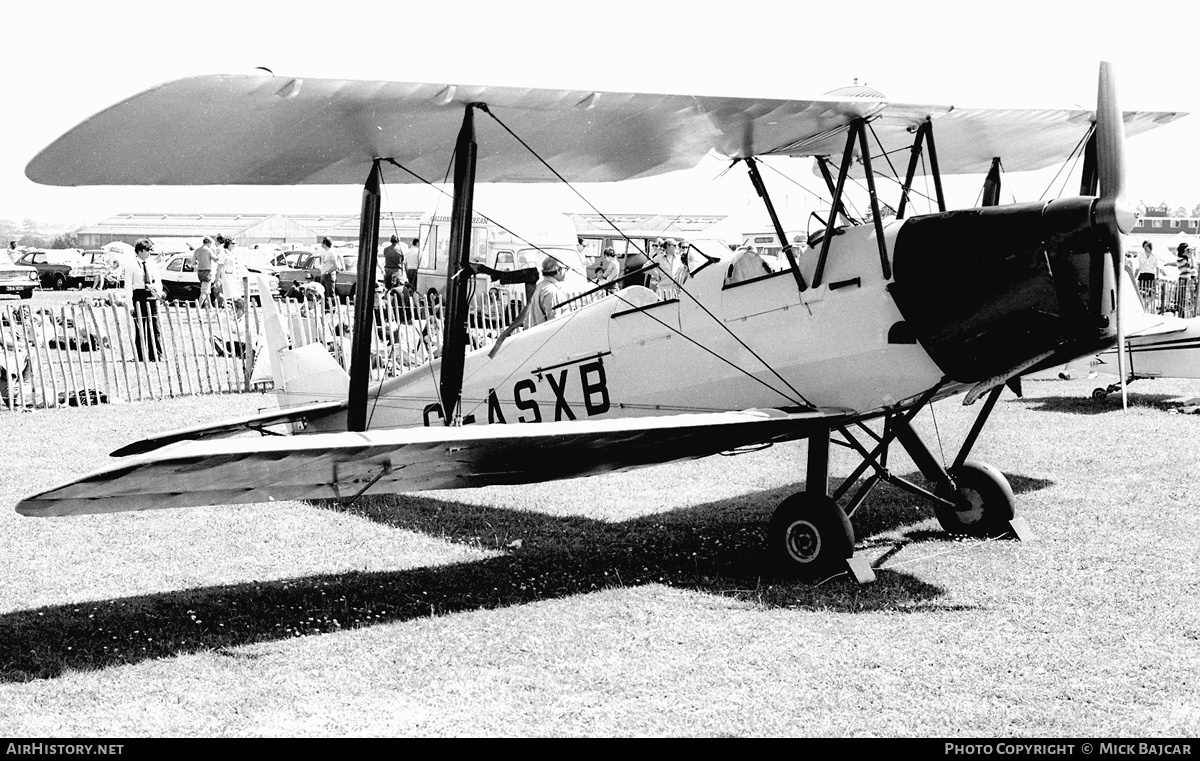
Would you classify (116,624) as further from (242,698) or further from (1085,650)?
(1085,650)

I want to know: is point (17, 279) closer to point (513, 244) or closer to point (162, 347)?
point (513, 244)

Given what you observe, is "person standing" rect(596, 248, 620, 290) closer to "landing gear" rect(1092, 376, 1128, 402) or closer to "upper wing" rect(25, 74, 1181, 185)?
"landing gear" rect(1092, 376, 1128, 402)

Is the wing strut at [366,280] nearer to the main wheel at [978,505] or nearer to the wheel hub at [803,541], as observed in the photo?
the wheel hub at [803,541]

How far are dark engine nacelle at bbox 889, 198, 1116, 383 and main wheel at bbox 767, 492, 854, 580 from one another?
3.30 feet

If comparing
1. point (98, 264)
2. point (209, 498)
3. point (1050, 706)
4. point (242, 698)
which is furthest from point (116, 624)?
point (98, 264)

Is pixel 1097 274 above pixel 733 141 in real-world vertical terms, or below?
below

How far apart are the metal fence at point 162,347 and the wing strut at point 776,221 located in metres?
5.78

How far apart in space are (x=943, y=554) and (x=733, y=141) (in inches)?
A: 112

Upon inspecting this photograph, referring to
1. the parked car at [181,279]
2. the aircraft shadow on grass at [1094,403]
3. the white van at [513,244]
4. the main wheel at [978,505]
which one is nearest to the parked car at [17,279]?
the parked car at [181,279]

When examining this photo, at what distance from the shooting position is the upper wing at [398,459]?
4730 millimetres

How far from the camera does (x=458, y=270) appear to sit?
663 centimetres

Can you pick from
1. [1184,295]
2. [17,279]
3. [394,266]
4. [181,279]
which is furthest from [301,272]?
[1184,295]

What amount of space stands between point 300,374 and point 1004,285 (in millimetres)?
5518

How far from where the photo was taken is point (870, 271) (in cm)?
649
